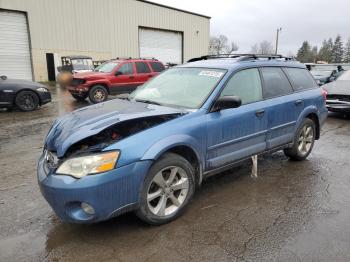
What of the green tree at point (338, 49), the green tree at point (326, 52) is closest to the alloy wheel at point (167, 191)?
the green tree at point (326, 52)

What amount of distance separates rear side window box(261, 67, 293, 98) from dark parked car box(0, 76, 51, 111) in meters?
8.85

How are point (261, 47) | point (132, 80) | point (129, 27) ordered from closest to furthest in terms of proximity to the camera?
1. point (132, 80)
2. point (129, 27)
3. point (261, 47)

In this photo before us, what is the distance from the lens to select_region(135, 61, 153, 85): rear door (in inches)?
551

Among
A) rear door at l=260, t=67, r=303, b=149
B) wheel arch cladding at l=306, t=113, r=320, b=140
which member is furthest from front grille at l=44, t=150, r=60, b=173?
wheel arch cladding at l=306, t=113, r=320, b=140

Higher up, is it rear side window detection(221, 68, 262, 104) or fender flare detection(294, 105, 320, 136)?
rear side window detection(221, 68, 262, 104)

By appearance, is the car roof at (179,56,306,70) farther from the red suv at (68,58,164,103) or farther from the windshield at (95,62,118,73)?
the windshield at (95,62,118,73)

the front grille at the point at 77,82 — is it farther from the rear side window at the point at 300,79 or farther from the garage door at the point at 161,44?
the garage door at the point at 161,44

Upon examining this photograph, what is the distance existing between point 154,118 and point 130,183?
755 millimetres

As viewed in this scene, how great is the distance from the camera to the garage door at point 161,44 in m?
30.6

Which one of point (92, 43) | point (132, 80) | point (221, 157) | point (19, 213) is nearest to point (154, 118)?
point (221, 157)

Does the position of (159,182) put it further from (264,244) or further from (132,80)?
(132,80)

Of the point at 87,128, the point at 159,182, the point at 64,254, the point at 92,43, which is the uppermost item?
the point at 92,43

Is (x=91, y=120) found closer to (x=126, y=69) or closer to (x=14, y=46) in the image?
(x=126, y=69)

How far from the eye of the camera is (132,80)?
13.9 metres
